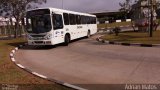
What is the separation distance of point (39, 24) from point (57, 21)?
1.27 m

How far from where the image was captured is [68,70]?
11641 millimetres

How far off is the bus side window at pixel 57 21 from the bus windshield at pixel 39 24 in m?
0.41

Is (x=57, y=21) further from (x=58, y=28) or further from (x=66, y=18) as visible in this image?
(x=66, y=18)

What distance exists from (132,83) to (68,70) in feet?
10.9

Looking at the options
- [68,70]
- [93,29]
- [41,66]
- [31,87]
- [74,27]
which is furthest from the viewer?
[93,29]

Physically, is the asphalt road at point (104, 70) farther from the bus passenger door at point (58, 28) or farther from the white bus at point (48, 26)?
the bus passenger door at point (58, 28)

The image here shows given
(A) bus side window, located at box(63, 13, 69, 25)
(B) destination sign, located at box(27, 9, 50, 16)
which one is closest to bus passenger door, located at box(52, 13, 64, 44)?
(B) destination sign, located at box(27, 9, 50, 16)

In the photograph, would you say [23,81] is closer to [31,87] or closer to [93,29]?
[31,87]

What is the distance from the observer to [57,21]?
68.9 ft

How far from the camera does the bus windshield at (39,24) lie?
20.3 metres

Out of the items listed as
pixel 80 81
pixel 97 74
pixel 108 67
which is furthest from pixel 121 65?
pixel 80 81

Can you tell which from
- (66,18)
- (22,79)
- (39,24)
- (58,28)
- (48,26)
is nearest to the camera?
(22,79)

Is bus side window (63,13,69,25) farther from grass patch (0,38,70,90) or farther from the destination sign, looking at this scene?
grass patch (0,38,70,90)

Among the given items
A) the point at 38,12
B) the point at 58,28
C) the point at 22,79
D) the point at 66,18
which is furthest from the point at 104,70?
the point at 66,18
